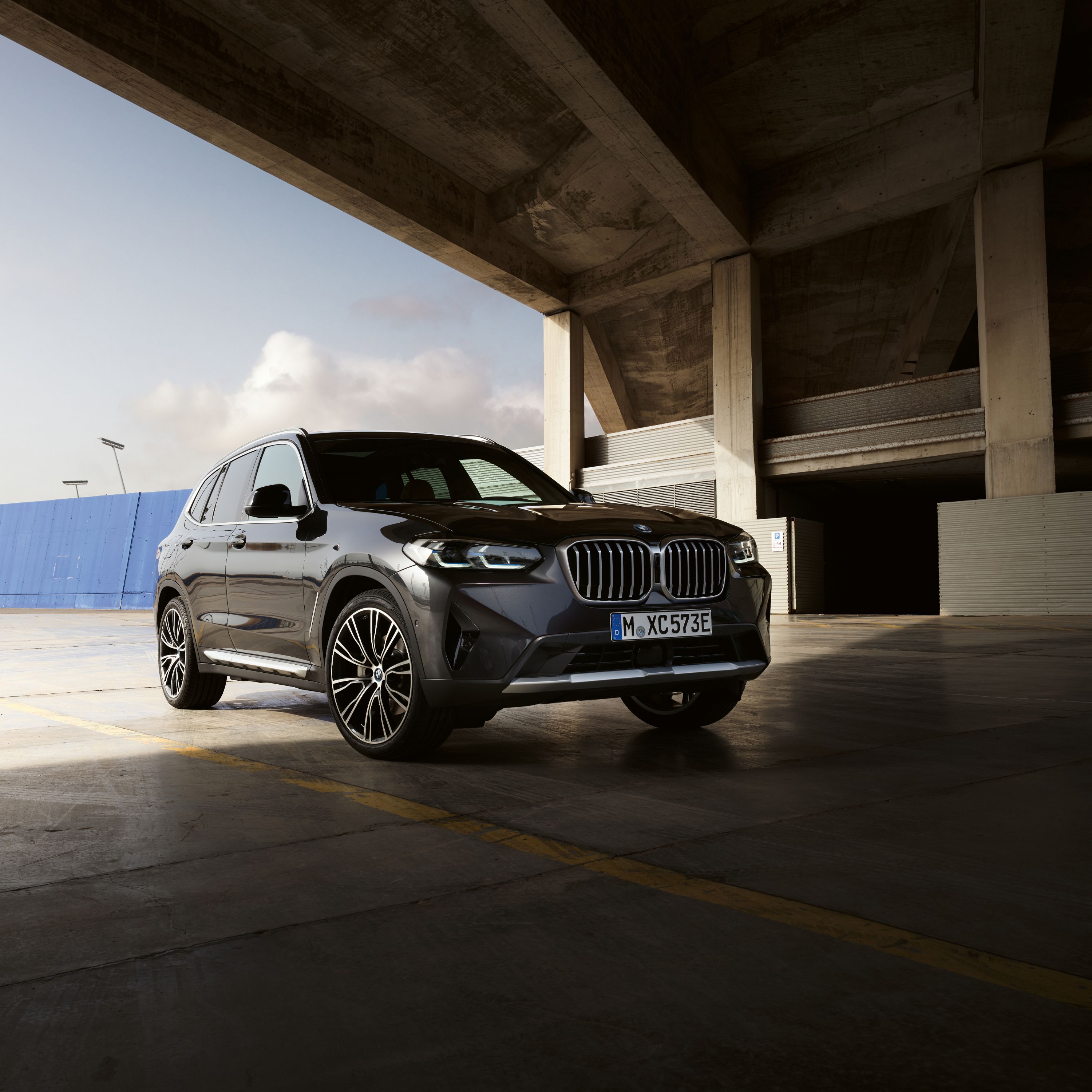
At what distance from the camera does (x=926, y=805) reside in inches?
131

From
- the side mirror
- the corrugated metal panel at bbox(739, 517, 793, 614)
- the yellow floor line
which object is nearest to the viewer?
the yellow floor line

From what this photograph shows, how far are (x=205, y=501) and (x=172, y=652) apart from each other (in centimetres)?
105

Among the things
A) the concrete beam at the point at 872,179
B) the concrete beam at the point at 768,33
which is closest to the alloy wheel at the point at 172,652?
the concrete beam at the point at 768,33

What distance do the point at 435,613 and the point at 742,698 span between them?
10.4 ft

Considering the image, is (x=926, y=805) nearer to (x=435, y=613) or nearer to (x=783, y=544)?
(x=435, y=613)

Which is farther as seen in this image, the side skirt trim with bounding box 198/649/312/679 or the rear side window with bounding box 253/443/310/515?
the rear side window with bounding box 253/443/310/515

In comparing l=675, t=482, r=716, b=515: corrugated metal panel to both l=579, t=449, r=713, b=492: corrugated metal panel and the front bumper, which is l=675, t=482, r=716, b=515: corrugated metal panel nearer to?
l=579, t=449, r=713, b=492: corrugated metal panel

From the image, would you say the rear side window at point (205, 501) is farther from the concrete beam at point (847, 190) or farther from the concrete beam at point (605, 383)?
the concrete beam at point (605, 383)

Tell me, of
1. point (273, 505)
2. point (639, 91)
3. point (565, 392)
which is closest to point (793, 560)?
point (565, 392)

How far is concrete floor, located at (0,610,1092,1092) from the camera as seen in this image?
158cm

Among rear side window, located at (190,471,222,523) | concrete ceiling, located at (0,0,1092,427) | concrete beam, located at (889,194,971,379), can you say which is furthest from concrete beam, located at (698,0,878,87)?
rear side window, located at (190,471,222,523)

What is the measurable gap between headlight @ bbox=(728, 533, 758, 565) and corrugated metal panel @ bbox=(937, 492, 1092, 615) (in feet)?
56.9

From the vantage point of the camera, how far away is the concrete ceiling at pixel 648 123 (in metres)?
16.1

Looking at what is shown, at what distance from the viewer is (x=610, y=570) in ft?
13.9
